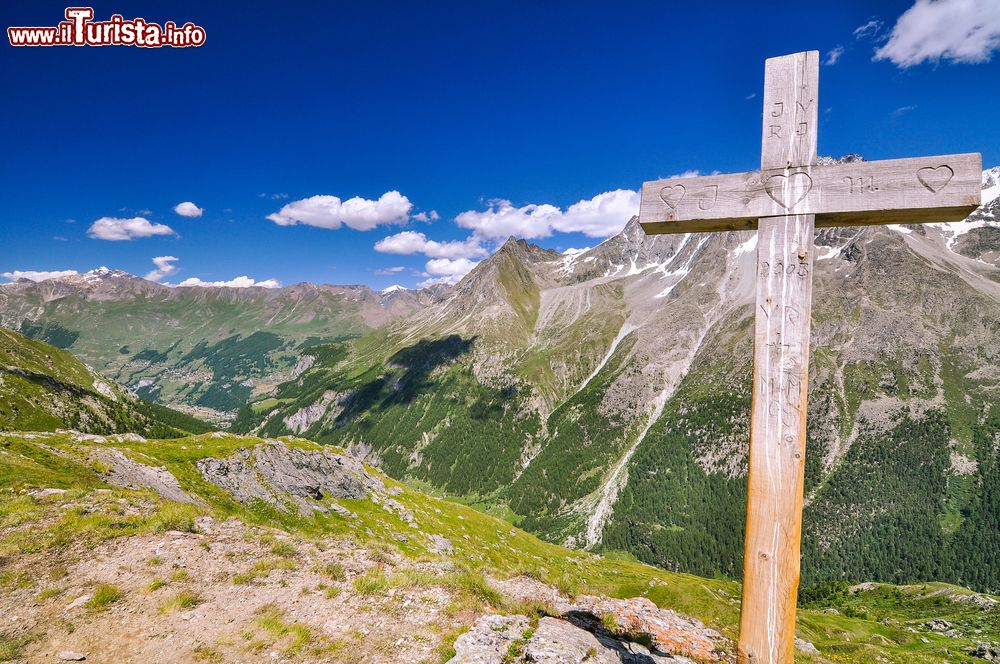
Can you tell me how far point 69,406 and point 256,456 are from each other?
5640 inches

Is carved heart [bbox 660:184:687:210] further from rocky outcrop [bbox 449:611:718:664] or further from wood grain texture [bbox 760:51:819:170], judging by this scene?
rocky outcrop [bbox 449:611:718:664]

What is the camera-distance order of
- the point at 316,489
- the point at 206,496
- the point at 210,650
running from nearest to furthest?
the point at 210,650 < the point at 206,496 < the point at 316,489

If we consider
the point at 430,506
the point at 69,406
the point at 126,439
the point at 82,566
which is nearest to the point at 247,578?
the point at 82,566

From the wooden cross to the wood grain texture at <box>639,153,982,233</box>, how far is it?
1cm

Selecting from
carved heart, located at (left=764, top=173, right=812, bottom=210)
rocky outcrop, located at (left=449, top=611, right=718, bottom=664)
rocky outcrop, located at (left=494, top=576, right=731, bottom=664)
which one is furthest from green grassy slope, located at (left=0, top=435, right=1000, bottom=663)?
carved heart, located at (left=764, top=173, right=812, bottom=210)

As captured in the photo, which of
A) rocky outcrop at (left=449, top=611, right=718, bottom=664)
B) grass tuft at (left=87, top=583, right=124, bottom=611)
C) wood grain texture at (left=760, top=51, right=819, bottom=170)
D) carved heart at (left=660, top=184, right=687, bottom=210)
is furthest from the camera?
grass tuft at (left=87, top=583, right=124, bottom=611)

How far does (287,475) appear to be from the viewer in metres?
53.0

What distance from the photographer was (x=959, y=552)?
17838 centimetres

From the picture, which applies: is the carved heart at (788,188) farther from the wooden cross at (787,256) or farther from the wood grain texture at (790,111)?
the wood grain texture at (790,111)

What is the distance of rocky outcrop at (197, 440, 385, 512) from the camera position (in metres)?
44.6

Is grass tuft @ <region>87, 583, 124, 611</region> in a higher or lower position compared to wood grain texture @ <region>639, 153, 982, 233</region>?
lower

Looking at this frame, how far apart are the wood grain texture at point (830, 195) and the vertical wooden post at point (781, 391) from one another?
0.33 feet

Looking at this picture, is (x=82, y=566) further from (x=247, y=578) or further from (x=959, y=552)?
(x=959, y=552)

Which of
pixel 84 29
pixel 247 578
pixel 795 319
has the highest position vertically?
pixel 84 29
